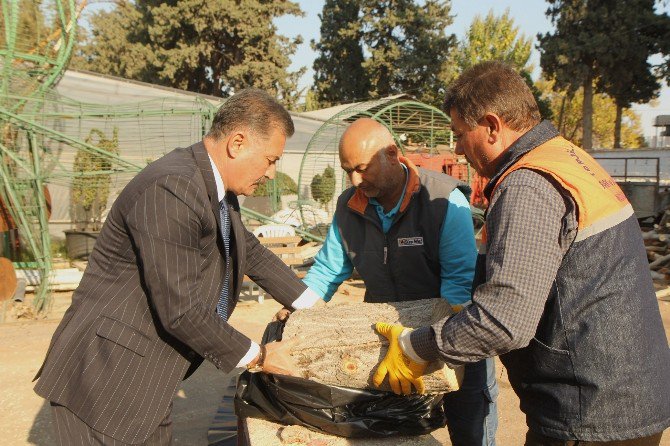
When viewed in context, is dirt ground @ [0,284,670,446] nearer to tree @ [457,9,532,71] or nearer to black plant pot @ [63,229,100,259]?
black plant pot @ [63,229,100,259]

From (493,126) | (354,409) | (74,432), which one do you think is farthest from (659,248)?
(74,432)

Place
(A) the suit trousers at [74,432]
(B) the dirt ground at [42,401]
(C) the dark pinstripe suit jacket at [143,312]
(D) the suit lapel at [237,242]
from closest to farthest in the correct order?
(C) the dark pinstripe suit jacket at [143,312]
(A) the suit trousers at [74,432]
(D) the suit lapel at [237,242]
(B) the dirt ground at [42,401]

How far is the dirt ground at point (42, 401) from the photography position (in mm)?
3951

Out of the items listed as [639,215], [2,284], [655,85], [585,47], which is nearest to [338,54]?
[585,47]

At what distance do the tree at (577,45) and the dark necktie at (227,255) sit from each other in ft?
77.1

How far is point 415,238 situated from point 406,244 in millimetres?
48

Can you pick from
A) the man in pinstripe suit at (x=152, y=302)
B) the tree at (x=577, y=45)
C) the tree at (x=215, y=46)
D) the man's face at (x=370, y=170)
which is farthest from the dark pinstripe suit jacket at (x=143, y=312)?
the tree at (x=577, y=45)

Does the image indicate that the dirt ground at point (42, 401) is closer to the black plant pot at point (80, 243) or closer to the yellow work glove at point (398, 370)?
the yellow work glove at point (398, 370)

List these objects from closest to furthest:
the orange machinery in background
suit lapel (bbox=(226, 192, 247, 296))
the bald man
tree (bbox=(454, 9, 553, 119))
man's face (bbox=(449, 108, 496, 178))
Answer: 1. man's face (bbox=(449, 108, 496, 178))
2. suit lapel (bbox=(226, 192, 247, 296))
3. the bald man
4. the orange machinery in background
5. tree (bbox=(454, 9, 553, 119))

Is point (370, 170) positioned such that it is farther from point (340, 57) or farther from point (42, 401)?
point (340, 57)

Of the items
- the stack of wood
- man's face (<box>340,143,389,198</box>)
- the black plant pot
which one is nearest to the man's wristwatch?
man's face (<box>340,143,389,198</box>)

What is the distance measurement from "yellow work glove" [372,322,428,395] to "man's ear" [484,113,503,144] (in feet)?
2.38

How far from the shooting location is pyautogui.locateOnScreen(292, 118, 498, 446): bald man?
2.56 meters

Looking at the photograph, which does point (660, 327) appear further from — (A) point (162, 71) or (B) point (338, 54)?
(B) point (338, 54)
